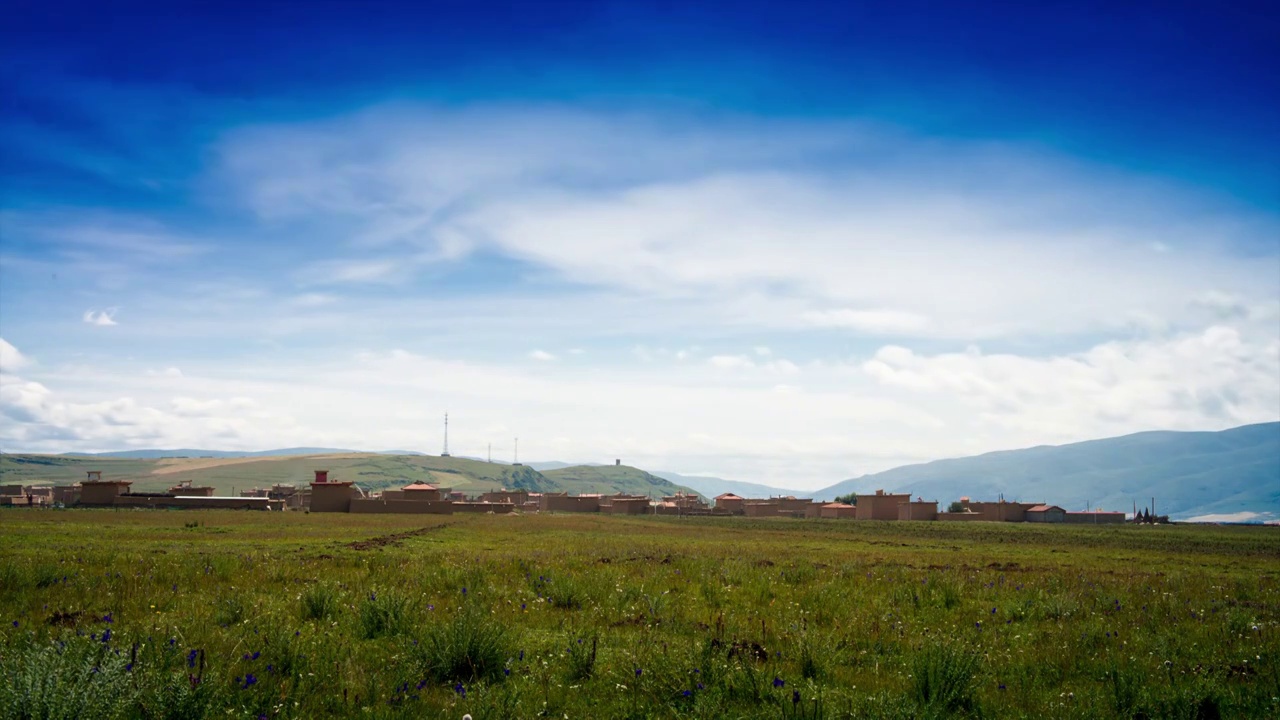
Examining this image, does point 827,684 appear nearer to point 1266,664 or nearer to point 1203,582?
point 1266,664

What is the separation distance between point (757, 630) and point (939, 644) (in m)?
2.98

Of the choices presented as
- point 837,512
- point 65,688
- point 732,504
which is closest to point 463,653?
point 65,688

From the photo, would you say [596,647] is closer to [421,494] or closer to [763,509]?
[421,494]

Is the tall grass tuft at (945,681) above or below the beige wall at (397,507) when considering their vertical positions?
above

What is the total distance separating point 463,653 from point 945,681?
17.2ft

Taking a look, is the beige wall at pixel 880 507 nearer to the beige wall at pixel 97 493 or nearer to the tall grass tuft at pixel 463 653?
the beige wall at pixel 97 493

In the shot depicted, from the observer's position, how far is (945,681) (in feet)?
26.5

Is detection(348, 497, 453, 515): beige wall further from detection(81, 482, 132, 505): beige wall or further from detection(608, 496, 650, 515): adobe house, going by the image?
detection(608, 496, 650, 515): adobe house

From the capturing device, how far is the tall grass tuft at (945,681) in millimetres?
7930

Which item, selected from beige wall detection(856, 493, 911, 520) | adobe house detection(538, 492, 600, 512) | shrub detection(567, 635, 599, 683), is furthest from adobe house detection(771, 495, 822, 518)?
shrub detection(567, 635, 599, 683)

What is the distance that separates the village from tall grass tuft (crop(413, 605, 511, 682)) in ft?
302

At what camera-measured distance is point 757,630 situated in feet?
36.6

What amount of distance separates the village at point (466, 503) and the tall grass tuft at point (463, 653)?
92.1 metres

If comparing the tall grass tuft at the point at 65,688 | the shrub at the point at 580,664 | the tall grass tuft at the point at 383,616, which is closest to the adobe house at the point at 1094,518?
the tall grass tuft at the point at 383,616
